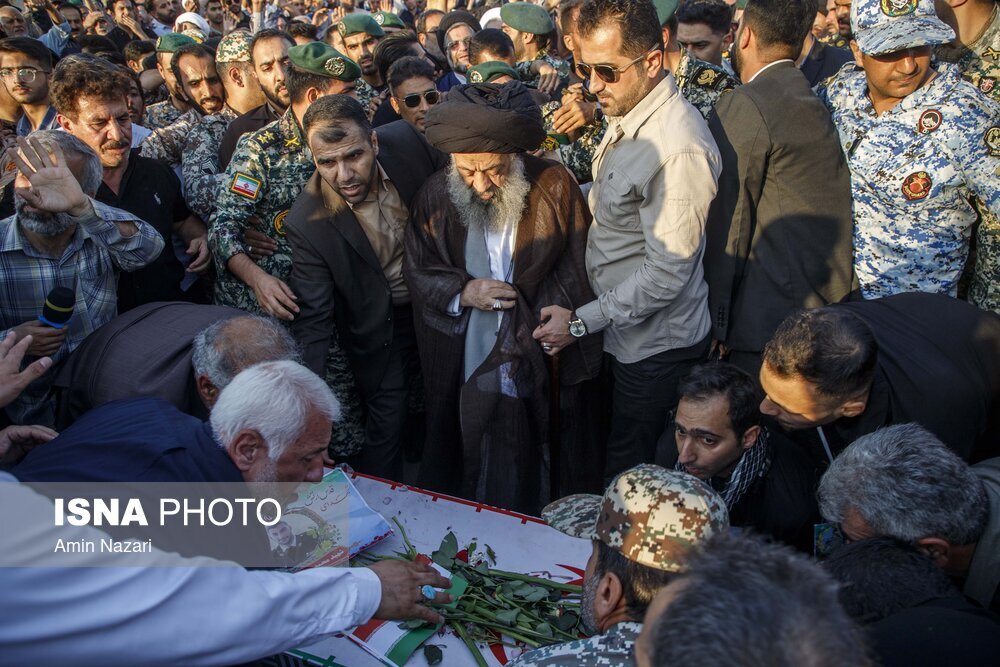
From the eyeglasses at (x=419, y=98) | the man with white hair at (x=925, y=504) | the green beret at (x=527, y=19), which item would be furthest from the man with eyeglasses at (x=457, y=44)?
the man with white hair at (x=925, y=504)

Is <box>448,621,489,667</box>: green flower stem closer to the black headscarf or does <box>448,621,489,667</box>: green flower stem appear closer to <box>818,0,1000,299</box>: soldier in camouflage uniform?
the black headscarf

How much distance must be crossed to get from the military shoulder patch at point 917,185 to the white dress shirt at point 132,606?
271cm

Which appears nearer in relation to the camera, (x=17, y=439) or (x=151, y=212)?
(x=17, y=439)

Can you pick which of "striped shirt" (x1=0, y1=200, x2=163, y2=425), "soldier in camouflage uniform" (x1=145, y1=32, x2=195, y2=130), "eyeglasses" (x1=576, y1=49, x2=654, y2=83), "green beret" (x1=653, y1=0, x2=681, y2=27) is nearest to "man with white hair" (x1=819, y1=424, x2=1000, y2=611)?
"eyeglasses" (x1=576, y1=49, x2=654, y2=83)

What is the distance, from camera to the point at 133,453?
2.18 meters

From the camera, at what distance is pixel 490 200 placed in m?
3.40

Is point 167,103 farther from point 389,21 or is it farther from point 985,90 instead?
point 985,90

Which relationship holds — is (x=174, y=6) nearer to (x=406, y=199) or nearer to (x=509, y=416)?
(x=406, y=199)

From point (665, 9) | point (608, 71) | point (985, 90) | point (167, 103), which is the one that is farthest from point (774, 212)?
point (167, 103)

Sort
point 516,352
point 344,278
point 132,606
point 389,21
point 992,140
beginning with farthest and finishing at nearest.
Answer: point 389,21
point 344,278
point 516,352
point 992,140
point 132,606

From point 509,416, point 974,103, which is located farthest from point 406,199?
point 974,103

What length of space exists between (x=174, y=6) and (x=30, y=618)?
1111cm

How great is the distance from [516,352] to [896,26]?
203cm

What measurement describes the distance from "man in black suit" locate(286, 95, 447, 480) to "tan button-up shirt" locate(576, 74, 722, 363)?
3.31 ft
